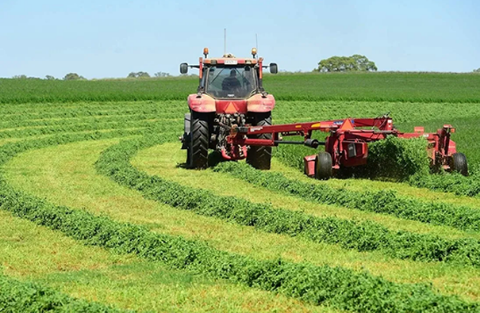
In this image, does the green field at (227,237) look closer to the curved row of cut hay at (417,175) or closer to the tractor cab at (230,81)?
the curved row of cut hay at (417,175)

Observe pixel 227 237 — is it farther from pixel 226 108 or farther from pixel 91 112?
pixel 91 112

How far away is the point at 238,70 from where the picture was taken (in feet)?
56.4

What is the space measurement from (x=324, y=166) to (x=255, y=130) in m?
1.70

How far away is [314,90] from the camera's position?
50.5m

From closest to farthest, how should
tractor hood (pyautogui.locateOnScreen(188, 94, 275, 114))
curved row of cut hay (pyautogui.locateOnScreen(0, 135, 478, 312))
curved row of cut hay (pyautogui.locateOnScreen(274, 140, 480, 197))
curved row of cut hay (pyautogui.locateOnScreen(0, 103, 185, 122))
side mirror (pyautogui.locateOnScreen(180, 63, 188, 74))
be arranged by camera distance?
curved row of cut hay (pyautogui.locateOnScreen(0, 135, 478, 312)) < curved row of cut hay (pyautogui.locateOnScreen(274, 140, 480, 197)) < tractor hood (pyautogui.locateOnScreen(188, 94, 275, 114)) < side mirror (pyautogui.locateOnScreen(180, 63, 188, 74)) < curved row of cut hay (pyautogui.locateOnScreen(0, 103, 185, 122))

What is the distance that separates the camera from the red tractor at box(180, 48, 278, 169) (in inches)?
645

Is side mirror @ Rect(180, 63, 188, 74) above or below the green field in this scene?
above

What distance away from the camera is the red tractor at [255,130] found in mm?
14672

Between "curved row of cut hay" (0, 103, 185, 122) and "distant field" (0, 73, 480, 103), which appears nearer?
"curved row of cut hay" (0, 103, 185, 122)

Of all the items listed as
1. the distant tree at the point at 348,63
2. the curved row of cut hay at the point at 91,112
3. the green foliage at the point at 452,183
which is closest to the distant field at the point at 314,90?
the curved row of cut hay at the point at 91,112

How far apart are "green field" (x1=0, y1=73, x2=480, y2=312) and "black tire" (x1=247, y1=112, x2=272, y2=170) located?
0.44 meters

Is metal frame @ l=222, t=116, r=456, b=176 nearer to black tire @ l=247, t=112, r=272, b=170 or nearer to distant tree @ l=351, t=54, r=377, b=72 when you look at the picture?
black tire @ l=247, t=112, r=272, b=170

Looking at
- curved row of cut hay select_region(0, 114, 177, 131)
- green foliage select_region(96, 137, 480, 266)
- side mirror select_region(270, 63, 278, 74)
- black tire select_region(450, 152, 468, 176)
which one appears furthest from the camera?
curved row of cut hay select_region(0, 114, 177, 131)

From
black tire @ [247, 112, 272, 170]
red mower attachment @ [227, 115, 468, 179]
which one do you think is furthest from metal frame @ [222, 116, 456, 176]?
black tire @ [247, 112, 272, 170]
